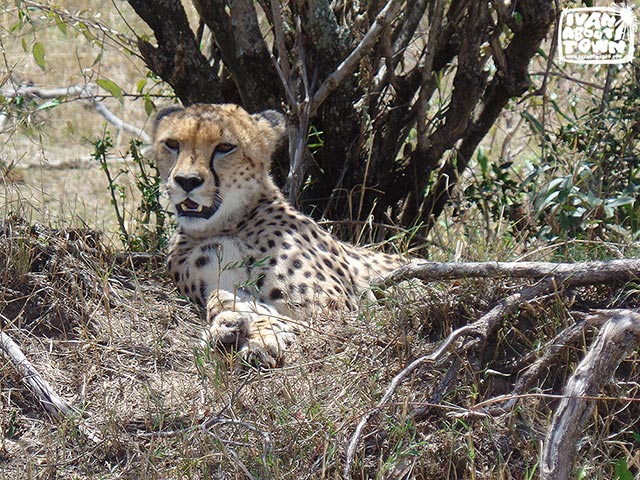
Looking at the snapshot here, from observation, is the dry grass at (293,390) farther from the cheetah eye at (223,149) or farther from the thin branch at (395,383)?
the cheetah eye at (223,149)

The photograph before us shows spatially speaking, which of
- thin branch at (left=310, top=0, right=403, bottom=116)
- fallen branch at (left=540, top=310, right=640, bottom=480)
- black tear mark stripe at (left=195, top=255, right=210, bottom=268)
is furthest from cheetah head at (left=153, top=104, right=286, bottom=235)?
fallen branch at (left=540, top=310, right=640, bottom=480)

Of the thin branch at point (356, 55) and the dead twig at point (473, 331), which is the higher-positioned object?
the thin branch at point (356, 55)

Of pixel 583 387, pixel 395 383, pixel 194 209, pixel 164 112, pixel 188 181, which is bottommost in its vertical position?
pixel 395 383

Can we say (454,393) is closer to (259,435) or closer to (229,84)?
(259,435)

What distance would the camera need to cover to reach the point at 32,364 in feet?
10.3

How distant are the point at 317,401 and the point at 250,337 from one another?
0.53 m

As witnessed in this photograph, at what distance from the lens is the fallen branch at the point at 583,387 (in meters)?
2.31

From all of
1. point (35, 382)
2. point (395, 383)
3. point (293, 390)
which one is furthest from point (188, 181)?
point (395, 383)

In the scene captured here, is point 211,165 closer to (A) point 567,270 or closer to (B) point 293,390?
(B) point 293,390

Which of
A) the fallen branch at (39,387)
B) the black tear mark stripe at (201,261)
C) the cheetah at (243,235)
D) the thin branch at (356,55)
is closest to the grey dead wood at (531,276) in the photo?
the cheetah at (243,235)

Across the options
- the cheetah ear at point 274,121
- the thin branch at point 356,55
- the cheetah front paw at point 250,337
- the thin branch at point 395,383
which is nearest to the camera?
the thin branch at point 395,383

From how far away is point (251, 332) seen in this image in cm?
321

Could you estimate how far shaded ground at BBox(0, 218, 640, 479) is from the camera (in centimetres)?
258

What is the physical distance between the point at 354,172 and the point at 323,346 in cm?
149
